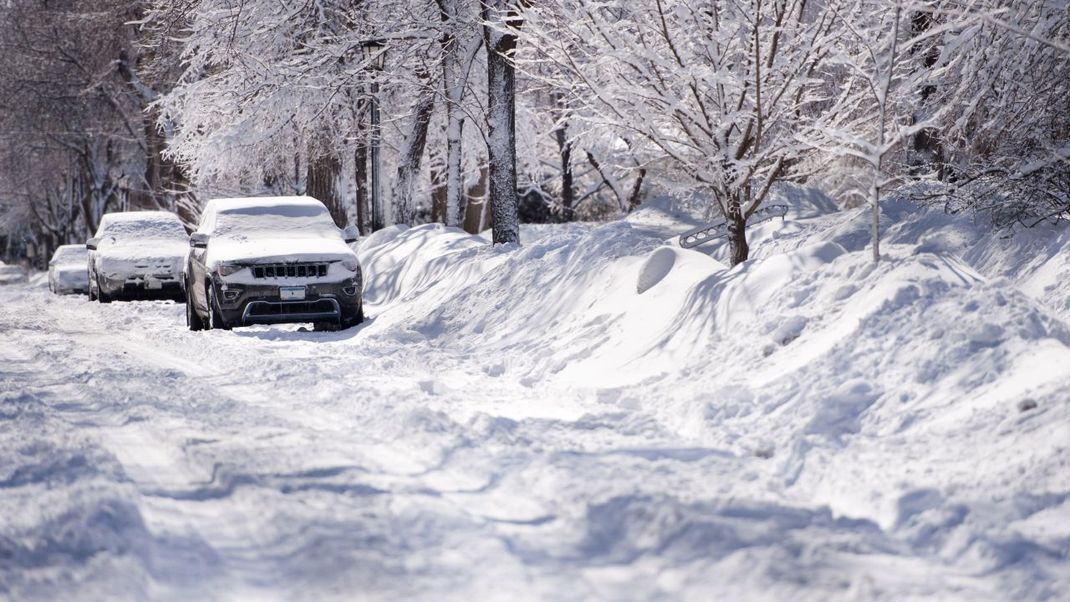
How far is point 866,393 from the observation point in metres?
6.95

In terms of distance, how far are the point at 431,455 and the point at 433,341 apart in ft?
22.1

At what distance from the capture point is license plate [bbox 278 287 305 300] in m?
13.7

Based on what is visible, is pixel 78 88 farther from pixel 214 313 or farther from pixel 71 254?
pixel 214 313

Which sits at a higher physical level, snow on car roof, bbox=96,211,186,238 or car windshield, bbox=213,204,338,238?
car windshield, bbox=213,204,338,238

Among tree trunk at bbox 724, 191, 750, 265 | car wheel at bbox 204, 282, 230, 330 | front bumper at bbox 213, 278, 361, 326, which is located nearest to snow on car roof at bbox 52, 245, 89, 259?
car wheel at bbox 204, 282, 230, 330

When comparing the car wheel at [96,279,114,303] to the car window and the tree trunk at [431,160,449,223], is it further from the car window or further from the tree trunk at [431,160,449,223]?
the tree trunk at [431,160,449,223]

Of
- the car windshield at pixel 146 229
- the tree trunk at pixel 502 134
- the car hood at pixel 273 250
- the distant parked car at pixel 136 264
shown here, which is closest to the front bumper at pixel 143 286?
the distant parked car at pixel 136 264

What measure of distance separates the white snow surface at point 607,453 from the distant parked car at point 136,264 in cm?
847

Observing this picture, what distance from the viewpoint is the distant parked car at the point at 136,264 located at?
20.1m

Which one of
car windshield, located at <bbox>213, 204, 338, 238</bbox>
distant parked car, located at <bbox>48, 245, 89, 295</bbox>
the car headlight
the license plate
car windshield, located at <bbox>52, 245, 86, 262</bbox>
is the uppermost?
car windshield, located at <bbox>213, 204, 338, 238</bbox>

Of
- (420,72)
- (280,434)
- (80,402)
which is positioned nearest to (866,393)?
(280,434)

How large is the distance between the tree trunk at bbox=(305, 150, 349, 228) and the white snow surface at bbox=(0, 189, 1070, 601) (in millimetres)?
15531

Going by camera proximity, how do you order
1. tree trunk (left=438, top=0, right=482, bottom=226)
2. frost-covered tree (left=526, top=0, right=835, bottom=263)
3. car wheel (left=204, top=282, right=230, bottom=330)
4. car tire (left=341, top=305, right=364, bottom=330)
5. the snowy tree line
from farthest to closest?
tree trunk (left=438, top=0, right=482, bottom=226), car tire (left=341, top=305, right=364, bottom=330), car wheel (left=204, top=282, right=230, bottom=330), the snowy tree line, frost-covered tree (left=526, top=0, right=835, bottom=263)

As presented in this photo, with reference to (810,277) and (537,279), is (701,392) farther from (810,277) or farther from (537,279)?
(537,279)
